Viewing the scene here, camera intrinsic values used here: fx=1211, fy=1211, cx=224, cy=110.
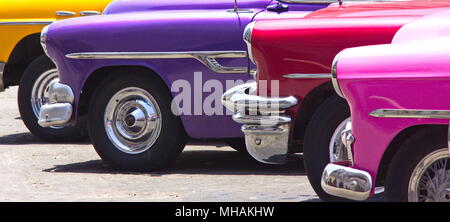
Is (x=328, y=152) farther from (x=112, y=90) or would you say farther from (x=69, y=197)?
(x=112, y=90)

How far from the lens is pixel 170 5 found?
30.8ft

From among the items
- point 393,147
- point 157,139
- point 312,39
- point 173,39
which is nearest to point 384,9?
point 312,39

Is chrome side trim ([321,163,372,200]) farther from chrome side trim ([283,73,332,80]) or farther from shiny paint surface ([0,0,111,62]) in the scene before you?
shiny paint surface ([0,0,111,62])

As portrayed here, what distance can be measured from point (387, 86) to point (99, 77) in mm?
4001

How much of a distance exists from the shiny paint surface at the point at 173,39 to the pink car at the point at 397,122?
270 centimetres

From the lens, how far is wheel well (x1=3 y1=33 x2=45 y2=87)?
461 inches

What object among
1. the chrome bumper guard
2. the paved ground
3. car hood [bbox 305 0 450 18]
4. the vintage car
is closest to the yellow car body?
the paved ground

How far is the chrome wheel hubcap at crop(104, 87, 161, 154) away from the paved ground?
9.3 inches

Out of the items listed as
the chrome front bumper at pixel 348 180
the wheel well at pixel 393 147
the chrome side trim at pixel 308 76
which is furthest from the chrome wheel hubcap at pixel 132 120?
the wheel well at pixel 393 147

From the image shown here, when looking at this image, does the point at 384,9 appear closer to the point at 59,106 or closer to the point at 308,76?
the point at 308,76

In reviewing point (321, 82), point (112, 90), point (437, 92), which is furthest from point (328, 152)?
point (112, 90)

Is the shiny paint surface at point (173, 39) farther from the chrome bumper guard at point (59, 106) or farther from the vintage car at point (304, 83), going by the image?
the vintage car at point (304, 83)

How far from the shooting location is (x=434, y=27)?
253 inches

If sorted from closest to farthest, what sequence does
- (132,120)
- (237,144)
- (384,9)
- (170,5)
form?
(384,9) → (132,120) → (170,5) → (237,144)
